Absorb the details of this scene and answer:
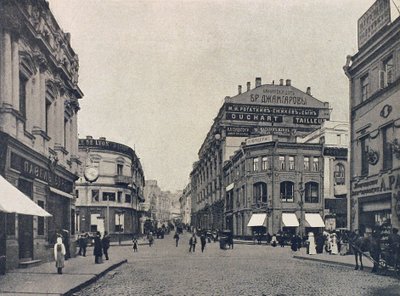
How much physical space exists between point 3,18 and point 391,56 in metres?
16.0

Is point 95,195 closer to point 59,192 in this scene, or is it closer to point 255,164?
point 255,164

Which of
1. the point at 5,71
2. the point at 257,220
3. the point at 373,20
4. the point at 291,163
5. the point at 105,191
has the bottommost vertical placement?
the point at 257,220

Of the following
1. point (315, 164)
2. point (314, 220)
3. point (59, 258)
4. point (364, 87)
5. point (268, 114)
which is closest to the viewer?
point (59, 258)

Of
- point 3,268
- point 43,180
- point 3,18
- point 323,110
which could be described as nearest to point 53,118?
point 43,180

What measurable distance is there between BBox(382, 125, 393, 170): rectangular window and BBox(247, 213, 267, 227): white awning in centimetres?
2525

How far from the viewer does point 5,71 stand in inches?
634

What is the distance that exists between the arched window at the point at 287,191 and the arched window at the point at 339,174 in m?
4.24

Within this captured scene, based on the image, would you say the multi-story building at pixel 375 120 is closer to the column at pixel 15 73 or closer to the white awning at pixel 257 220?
the column at pixel 15 73

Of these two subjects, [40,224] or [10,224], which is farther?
[40,224]

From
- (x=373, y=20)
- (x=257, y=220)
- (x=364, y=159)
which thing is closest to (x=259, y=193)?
(x=257, y=220)

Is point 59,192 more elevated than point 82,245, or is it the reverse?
point 59,192

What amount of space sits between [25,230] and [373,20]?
57.7 ft

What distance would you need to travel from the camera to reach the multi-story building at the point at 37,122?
636 inches

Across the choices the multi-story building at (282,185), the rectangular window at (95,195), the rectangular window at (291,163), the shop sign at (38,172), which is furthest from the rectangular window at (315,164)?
the shop sign at (38,172)
